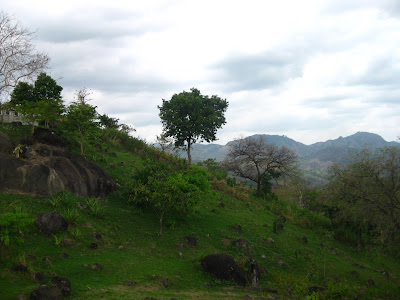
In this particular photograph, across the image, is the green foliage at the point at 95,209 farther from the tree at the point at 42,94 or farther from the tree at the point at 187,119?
the tree at the point at 187,119

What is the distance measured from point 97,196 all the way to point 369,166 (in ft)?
57.8

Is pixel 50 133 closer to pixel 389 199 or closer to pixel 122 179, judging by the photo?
pixel 122 179

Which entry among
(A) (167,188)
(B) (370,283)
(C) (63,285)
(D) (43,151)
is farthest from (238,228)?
(D) (43,151)

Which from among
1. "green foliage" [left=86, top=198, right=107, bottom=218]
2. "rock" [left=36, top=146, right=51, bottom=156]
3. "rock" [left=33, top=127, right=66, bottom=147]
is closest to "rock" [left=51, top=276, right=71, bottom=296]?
"green foliage" [left=86, top=198, right=107, bottom=218]

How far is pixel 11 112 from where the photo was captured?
27.4 meters

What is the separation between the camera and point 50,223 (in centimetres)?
1251

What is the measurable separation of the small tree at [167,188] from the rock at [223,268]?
3927 mm

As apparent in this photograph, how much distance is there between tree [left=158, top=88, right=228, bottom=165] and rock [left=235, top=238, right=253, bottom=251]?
19.3 meters

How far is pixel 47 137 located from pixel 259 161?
25350 millimetres

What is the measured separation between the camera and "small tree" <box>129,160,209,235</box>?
15883 mm

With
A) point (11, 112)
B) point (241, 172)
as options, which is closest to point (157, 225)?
point (11, 112)

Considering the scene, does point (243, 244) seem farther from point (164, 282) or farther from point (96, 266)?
point (96, 266)

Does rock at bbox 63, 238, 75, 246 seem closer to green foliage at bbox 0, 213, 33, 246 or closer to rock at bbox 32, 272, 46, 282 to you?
green foliage at bbox 0, 213, 33, 246

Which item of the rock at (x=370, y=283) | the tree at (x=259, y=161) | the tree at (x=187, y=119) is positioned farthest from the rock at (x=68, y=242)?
the tree at (x=259, y=161)
